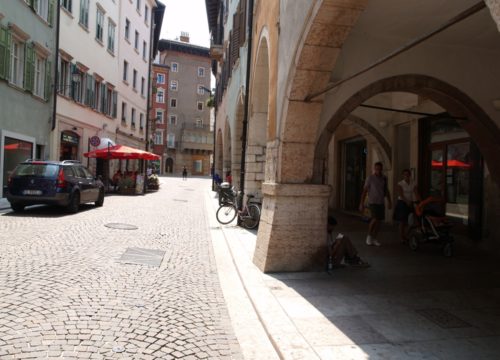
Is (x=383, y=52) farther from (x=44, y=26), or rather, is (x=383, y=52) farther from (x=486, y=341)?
(x=44, y=26)

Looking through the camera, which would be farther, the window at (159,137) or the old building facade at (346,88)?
the window at (159,137)

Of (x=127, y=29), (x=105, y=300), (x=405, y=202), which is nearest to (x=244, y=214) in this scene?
(x=405, y=202)

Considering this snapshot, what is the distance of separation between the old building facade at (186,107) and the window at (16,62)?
52666 mm

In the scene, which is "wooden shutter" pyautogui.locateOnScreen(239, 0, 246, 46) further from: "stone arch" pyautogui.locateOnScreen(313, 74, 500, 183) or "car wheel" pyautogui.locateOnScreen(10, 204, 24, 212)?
"car wheel" pyautogui.locateOnScreen(10, 204, 24, 212)

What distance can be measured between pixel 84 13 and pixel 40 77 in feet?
20.2

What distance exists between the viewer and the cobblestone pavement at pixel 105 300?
11.9 feet

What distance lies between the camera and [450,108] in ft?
26.0

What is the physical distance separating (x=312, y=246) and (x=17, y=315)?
3.94 meters

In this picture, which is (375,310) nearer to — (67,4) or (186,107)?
(67,4)

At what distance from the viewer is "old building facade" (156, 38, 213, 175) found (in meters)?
69.5

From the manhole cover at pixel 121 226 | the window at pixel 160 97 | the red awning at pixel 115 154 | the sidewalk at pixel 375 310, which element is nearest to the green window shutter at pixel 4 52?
the red awning at pixel 115 154

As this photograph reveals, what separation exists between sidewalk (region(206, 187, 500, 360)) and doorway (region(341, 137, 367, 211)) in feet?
29.7

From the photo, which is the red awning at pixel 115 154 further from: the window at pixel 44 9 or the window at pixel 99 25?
the window at pixel 99 25

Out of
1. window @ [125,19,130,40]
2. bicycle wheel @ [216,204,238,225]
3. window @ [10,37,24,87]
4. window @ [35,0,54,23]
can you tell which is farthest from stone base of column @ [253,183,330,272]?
window @ [125,19,130,40]
